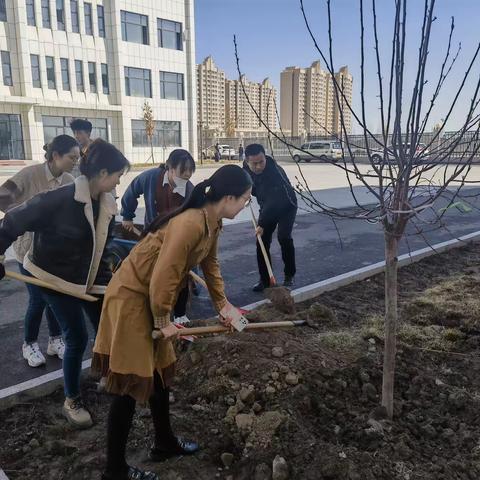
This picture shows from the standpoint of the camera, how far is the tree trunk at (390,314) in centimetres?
258

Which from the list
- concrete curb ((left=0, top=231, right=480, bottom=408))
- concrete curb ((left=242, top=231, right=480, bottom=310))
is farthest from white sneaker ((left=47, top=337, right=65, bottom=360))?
concrete curb ((left=242, top=231, right=480, bottom=310))

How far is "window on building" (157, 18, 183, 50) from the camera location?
110ft

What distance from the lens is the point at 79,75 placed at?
30.6 metres

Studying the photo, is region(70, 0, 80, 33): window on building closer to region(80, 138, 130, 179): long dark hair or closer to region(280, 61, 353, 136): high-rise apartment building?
region(280, 61, 353, 136): high-rise apartment building

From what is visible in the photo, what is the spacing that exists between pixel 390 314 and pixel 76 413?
1.83 meters

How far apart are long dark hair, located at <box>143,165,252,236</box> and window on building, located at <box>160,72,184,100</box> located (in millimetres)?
33875

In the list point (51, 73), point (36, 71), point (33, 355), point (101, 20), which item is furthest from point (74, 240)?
point (101, 20)

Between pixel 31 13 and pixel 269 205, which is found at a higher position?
pixel 31 13

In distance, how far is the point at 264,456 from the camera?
238 cm

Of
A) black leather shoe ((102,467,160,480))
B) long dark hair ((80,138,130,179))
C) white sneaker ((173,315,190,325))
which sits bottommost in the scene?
white sneaker ((173,315,190,325))

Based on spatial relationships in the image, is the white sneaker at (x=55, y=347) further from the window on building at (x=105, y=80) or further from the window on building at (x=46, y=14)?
the window on building at (x=105, y=80)

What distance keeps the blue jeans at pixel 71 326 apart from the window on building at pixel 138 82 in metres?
31.9

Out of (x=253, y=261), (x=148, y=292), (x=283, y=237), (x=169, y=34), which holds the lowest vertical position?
(x=253, y=261)

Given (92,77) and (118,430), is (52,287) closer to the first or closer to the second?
(118,430)
